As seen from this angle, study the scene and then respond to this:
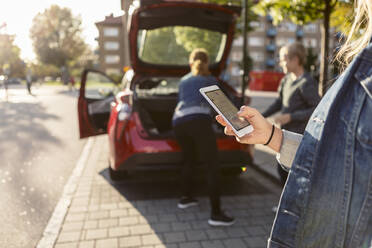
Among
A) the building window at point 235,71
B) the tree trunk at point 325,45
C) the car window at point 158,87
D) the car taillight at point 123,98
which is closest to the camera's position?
the car taillight at point 123,98

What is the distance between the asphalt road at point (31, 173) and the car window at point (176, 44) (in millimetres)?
2339

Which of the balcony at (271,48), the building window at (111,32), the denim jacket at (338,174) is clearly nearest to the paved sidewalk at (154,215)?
the denim jacket at (338,174)

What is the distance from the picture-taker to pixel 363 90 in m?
0.98

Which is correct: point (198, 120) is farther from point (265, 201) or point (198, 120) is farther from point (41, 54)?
point (41, 54)

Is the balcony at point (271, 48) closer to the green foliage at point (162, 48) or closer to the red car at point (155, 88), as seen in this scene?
the red car at point (155, 88)

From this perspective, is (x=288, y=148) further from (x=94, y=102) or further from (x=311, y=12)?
(x=311, y=12)

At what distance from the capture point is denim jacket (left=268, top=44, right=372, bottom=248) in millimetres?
983

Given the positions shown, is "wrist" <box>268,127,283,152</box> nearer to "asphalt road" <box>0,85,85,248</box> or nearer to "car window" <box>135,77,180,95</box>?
"asphalt road" <box>0,85,85,248</box>

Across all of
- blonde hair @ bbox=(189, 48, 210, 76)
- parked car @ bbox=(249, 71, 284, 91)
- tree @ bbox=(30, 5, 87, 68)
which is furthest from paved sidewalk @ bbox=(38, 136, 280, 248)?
tree @ bbox=(30, 5, 87, 68)

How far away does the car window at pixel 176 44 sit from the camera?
5023mm

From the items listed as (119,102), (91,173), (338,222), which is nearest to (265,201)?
(119,102)

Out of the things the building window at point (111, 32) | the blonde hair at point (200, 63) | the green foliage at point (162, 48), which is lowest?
the blonde hair at point (200, 63)

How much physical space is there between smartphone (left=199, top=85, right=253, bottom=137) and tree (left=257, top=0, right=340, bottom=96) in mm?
4469

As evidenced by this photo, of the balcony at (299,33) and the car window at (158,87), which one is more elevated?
the balcony at (299,33)
